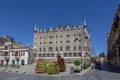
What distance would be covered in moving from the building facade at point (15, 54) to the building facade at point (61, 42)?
5784mm

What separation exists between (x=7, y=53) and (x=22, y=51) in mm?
7399

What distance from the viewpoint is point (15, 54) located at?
9912cm

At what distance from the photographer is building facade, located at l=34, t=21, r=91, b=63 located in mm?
96750

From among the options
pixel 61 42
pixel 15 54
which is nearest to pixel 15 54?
pixel 15 54

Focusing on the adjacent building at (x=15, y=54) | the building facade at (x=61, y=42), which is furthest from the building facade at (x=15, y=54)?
the building facade at (x=61, y=42)

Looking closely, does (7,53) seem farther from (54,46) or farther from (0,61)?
(54,46)

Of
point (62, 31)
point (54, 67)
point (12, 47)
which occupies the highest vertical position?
point (62, 31)

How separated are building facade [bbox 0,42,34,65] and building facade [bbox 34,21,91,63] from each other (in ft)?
19.0

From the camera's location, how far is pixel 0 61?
330ft

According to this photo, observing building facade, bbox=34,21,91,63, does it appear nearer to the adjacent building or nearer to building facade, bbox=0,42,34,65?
the adjacent building

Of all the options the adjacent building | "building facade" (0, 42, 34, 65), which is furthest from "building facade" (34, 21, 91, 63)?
"building facade" (0, 42, 34, 65)

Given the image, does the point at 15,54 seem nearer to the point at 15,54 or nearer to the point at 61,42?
the point at 15,54

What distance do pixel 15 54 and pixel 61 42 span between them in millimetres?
19451

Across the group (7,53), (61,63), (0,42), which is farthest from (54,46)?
(61,63)
